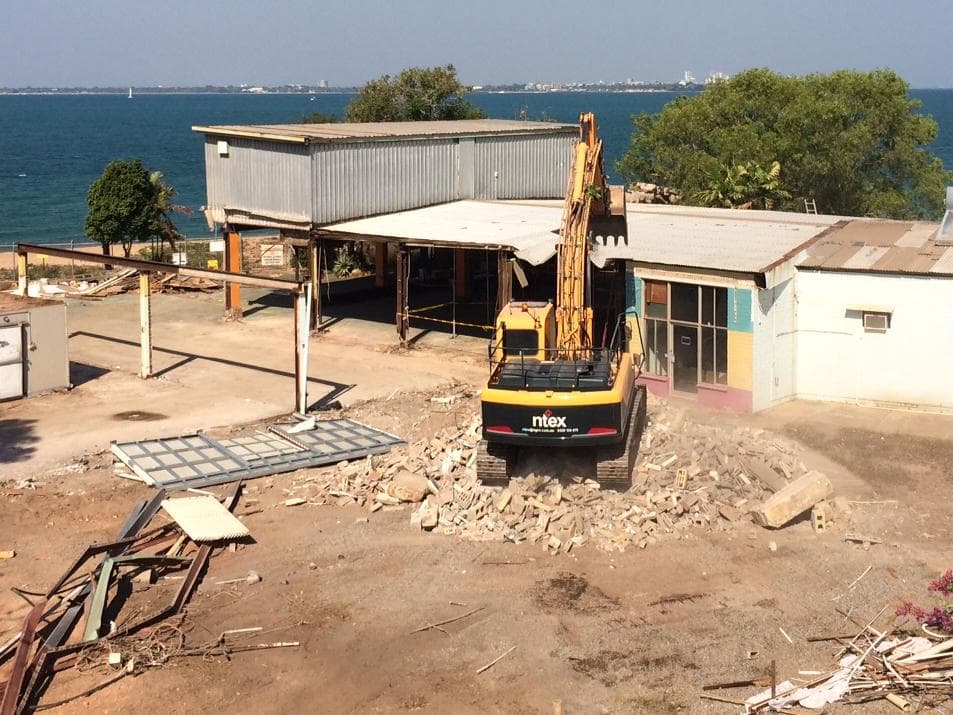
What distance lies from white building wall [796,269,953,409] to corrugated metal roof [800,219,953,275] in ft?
0.68

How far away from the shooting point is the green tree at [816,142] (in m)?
42.2

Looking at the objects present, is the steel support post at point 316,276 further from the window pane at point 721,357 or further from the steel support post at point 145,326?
the window pane at point 721,357

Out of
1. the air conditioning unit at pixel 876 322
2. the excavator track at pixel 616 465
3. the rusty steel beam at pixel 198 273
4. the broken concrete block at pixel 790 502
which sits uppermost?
the rusty steel beam at pixel 198 273

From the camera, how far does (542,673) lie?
1356cm

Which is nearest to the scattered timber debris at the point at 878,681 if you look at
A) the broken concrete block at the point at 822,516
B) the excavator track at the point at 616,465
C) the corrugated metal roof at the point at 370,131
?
the broken concrete block at the point at 822,516

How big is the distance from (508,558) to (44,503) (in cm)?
842

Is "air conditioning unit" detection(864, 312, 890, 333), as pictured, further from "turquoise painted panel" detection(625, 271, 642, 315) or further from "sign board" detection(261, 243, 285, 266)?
"sign board" detection(261, 243, 285, 266)

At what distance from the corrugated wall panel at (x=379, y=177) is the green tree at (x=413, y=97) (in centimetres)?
1960

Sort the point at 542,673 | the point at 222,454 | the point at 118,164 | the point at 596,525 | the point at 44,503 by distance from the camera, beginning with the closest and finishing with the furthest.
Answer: the point at 542,673
the point at 596,525
the point at 44,503
the point at 222,454
the point at 118,164

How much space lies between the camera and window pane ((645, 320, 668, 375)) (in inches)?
1043

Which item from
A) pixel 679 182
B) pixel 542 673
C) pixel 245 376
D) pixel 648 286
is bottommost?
pixel 542 673

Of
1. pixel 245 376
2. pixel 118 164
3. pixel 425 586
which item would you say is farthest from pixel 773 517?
pixel 118 164

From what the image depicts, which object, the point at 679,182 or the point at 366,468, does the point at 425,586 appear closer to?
the point at 366,468

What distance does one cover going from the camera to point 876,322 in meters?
25.3
